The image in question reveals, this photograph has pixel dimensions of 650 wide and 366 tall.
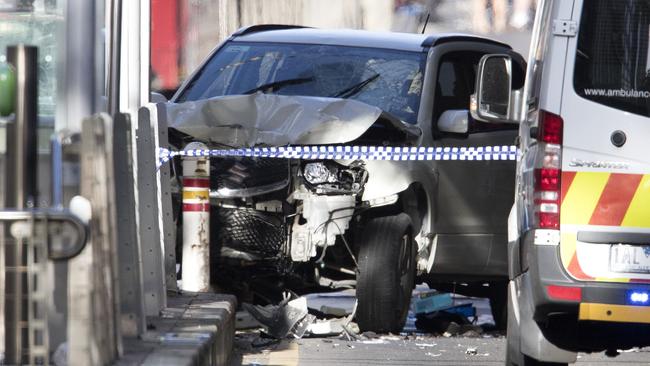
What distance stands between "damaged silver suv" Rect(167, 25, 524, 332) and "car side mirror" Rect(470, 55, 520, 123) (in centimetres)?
273

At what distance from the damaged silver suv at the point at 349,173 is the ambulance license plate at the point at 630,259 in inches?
150

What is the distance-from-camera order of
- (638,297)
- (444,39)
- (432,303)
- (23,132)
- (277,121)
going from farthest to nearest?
(444,39) → (432,303) → (277,121) → (638,297) → (23,132)

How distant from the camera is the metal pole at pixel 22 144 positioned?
5.37 metres

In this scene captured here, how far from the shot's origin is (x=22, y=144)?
5.39 meters

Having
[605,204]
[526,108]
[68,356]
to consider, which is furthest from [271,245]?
[68,356]

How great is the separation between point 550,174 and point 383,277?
145 inches

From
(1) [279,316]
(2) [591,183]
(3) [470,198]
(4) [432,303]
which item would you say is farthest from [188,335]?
(4) [432,303]

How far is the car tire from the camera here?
34.2 feet

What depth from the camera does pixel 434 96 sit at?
37.3ft

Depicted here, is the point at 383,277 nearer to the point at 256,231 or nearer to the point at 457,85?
the point at 256,231

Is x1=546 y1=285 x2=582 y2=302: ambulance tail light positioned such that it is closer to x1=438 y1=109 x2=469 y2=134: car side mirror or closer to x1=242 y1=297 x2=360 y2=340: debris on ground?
x1=242 y1=297 x2=360 y2=340: debris on ground

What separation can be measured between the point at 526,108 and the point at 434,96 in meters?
3.92

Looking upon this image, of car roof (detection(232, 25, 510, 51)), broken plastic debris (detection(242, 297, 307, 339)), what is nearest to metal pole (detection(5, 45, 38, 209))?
broken plastic debris (detection(242, 297, 307, 339))

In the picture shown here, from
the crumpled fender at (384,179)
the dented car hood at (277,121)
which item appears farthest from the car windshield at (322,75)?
the crumpled fender at (384,179)
